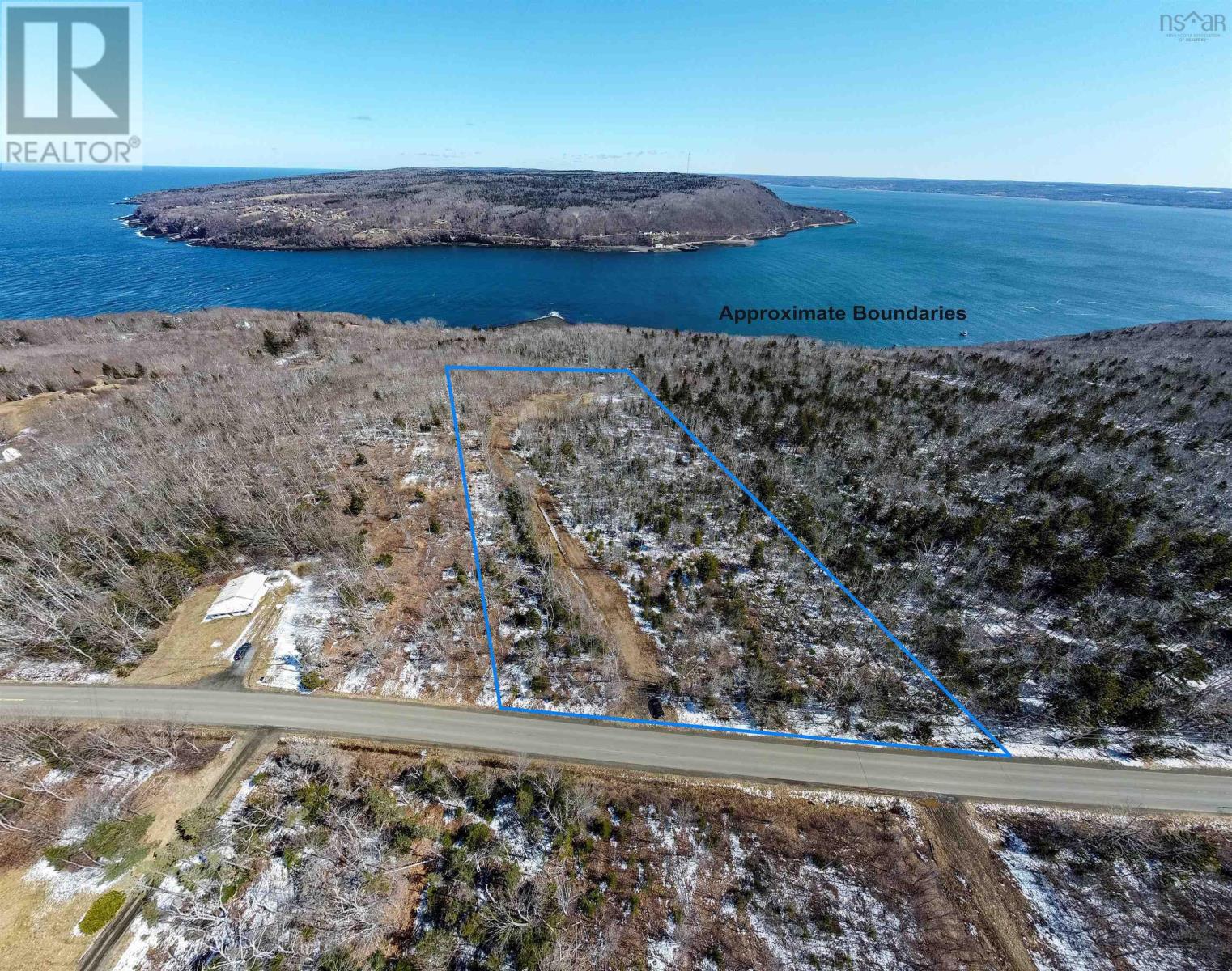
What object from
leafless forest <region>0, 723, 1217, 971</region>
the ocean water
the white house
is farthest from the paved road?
the ocean water

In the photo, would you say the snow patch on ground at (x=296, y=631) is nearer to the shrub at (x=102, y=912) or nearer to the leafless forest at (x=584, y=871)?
the leafless forest at (x=584, y=871)

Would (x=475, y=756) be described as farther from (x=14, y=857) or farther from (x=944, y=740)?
(x=944, y=740)

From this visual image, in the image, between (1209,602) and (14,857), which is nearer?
(14,857)

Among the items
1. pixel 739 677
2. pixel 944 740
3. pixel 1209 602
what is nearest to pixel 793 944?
pixel 739 677

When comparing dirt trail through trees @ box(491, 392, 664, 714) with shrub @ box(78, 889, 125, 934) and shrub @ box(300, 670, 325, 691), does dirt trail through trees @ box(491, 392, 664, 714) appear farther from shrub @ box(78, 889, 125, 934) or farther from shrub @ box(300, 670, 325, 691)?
shrub @ box(78, 889, 125, 934)

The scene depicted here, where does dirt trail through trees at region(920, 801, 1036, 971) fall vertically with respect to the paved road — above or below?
below

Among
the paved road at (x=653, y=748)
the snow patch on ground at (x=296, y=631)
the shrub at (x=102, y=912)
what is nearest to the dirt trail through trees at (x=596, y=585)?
the paved road at (x=653, y=748)

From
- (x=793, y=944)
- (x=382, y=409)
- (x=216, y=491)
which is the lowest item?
(x=793, y=944)
